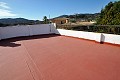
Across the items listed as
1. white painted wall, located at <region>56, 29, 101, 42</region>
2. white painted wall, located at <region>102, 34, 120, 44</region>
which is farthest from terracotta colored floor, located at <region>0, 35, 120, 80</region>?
white painted wall, located at <region>56, 29, 101, 42</region>

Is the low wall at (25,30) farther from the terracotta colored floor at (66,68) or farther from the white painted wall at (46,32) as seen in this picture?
the terracotta colored floor at (66,68)

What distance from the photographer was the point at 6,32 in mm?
11977

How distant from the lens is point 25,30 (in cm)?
1315

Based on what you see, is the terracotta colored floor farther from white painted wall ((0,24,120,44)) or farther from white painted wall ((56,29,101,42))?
white painted wall ((56,29,101,42))

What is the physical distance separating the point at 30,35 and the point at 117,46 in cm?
858

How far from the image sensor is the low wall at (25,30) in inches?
468

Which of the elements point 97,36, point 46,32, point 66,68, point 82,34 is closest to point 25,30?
point 46,32

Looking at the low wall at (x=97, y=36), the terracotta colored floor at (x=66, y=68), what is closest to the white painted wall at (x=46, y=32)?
the low wall at (x=97, y=36)

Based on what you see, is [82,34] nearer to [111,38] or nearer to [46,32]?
[111,38]

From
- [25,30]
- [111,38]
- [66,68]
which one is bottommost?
[66,68]

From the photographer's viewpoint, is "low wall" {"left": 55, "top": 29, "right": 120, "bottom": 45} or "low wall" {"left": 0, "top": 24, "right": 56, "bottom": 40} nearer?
"low wall" {"left": 55, "top": 29, "right": 120, "bottom": 45}

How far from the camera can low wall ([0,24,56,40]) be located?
468 inches

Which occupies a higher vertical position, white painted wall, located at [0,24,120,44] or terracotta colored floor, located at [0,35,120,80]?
white painted wall, located at [0,24,120,44]

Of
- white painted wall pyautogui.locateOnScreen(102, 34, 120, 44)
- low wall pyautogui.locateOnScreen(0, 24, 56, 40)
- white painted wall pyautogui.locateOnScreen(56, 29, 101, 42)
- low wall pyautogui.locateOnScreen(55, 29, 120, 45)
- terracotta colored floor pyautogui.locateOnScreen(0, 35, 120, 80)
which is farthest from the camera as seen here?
low wall pyautogui.locateOnScreen(0, 24, 56, 40)
